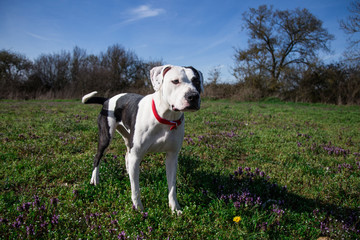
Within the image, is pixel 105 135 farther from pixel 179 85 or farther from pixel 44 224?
pixel 179 85

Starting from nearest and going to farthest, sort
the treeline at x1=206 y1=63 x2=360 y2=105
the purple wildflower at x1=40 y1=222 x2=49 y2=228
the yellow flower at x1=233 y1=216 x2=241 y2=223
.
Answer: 1. the purple wildflower at x1=40 y1=222 x2=49 y2=228
2. the yellow flower at x1=233 y1=216 x2=241 y2=223
3. the treeline at x1=206 y1=63 x2=360 y2=105

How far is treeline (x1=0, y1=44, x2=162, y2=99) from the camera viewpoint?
26.0 metres

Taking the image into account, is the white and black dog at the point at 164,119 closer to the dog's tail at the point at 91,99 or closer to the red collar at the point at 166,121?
the red collar at the point at 166,121

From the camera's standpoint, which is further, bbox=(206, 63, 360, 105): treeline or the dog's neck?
bbox=(206, 63, 360, 105): treeline

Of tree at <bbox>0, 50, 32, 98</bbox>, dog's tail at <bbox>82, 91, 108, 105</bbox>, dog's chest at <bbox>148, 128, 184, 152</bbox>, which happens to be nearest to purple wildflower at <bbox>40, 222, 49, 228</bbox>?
dog's chest at <bbox>148, 128, 184, 152</bbox>

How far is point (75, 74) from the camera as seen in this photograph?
94.7 ft

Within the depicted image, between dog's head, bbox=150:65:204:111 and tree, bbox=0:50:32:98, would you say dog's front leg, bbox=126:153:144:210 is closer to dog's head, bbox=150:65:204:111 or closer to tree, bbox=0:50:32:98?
dog's head, bbox=150:65:204:111

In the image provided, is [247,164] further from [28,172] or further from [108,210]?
[28,172]

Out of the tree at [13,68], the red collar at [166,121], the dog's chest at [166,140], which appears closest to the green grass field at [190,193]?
the dog's chest at [166,140]

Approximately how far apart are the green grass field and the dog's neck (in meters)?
1.10

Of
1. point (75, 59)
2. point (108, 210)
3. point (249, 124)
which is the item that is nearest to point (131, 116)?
point (108, 210)

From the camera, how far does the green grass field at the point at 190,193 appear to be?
7.61 feet

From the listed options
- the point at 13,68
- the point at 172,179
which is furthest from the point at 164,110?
the point at 13,68

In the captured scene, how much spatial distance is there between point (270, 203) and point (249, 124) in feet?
18.8
